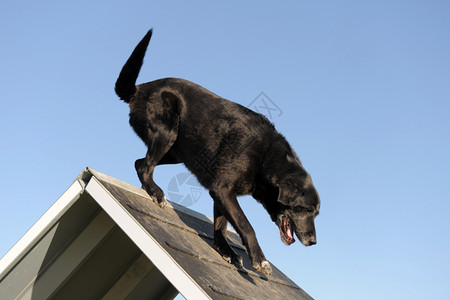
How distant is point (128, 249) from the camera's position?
304 centimetres

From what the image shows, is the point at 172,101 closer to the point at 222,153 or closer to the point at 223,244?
the point at 222,153

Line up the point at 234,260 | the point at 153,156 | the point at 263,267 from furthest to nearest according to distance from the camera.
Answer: the point at 153,156 < the point at 234,260 < the point at 263,267

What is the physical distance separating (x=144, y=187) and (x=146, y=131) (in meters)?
0.44

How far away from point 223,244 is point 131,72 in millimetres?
1363

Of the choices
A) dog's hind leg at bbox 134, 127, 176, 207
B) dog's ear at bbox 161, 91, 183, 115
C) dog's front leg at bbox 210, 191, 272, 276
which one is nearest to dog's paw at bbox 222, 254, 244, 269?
dog's front leg at bbox 210, 191, 272, 276

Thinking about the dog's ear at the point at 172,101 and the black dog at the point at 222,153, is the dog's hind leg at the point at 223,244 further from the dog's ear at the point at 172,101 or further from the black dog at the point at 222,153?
the dog's ear at the point at 172,101

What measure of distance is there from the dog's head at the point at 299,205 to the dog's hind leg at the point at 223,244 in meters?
0.39

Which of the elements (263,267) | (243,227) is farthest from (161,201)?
(263,267)

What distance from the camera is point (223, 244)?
318cm

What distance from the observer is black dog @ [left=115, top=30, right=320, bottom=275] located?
314cm

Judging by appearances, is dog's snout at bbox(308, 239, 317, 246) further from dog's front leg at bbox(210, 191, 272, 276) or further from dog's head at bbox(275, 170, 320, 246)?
dog's front leg at bbox(210, 191, 272, 276)

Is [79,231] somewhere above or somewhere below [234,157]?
below

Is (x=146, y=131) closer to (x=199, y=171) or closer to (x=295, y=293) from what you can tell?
(x=199, y=171)

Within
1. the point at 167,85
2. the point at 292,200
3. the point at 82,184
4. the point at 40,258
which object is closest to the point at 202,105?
the point at 167,85
